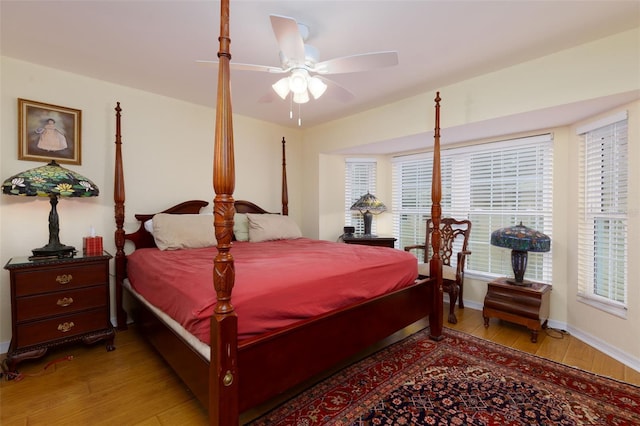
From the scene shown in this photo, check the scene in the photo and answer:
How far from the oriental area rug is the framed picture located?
9.37ft

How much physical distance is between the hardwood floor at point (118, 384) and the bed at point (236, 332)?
236 mm

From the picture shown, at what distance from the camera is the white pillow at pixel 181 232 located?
289cm

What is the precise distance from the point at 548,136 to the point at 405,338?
2520 mm

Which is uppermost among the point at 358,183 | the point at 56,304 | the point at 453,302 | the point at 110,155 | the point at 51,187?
the point at 110,155

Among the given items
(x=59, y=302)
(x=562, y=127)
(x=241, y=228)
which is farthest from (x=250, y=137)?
(x=562, y=127)

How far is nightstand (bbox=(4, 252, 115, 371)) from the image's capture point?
2135mm

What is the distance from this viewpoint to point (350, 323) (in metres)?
1.98

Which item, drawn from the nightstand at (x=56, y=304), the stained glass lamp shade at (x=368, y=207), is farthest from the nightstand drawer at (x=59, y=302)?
the stained glass lamp shade at (x=368, y=207)

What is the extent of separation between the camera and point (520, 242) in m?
2.74

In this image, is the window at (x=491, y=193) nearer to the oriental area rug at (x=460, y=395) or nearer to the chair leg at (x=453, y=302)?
the chair leg at (x=453, y=302)

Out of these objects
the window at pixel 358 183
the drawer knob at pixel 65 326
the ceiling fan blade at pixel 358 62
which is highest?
the ceiling fan blade at pixel 358 62

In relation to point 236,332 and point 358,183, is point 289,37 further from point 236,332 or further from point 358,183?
point 358,183

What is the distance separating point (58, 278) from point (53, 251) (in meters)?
0.24

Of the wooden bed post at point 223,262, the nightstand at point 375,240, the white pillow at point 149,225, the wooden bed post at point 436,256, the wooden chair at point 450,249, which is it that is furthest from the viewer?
the nightstand at point 375,240
